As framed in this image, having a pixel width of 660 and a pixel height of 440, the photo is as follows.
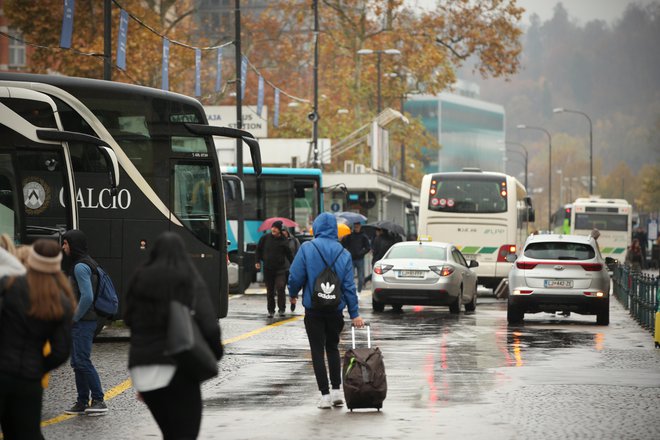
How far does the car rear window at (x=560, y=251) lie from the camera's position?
2536 centimetres

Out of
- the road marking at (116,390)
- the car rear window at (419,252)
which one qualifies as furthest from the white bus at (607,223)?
the road marking at (116,390)

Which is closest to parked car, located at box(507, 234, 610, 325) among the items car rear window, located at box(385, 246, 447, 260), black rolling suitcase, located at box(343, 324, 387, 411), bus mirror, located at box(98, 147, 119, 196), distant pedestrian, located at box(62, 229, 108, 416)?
car rear window, located at box(385, 246, 447, 260)

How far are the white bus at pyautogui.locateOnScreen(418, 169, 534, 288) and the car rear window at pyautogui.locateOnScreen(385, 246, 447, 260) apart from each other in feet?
28.4

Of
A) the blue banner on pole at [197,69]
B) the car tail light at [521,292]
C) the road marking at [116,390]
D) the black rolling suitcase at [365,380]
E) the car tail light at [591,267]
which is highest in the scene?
the blue banner on pole at [197,69]

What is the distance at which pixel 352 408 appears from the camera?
12.6m

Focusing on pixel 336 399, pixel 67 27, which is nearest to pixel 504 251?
pixel 67 27

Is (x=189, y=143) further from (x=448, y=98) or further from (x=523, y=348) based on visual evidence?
(x=448, y=98)

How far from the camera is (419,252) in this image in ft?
94.0

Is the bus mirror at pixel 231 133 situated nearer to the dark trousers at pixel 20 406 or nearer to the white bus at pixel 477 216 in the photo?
the dark trousers at pixel 20 406

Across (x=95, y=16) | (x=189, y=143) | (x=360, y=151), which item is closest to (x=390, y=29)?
(x=360, y=151)

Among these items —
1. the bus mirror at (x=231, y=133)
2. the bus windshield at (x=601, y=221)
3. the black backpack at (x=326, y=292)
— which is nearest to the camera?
the black backpack at (x=326, y=292)

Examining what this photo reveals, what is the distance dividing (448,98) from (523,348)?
150 metres

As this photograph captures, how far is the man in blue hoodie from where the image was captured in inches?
498

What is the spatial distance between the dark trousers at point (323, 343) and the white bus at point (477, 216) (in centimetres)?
2468
